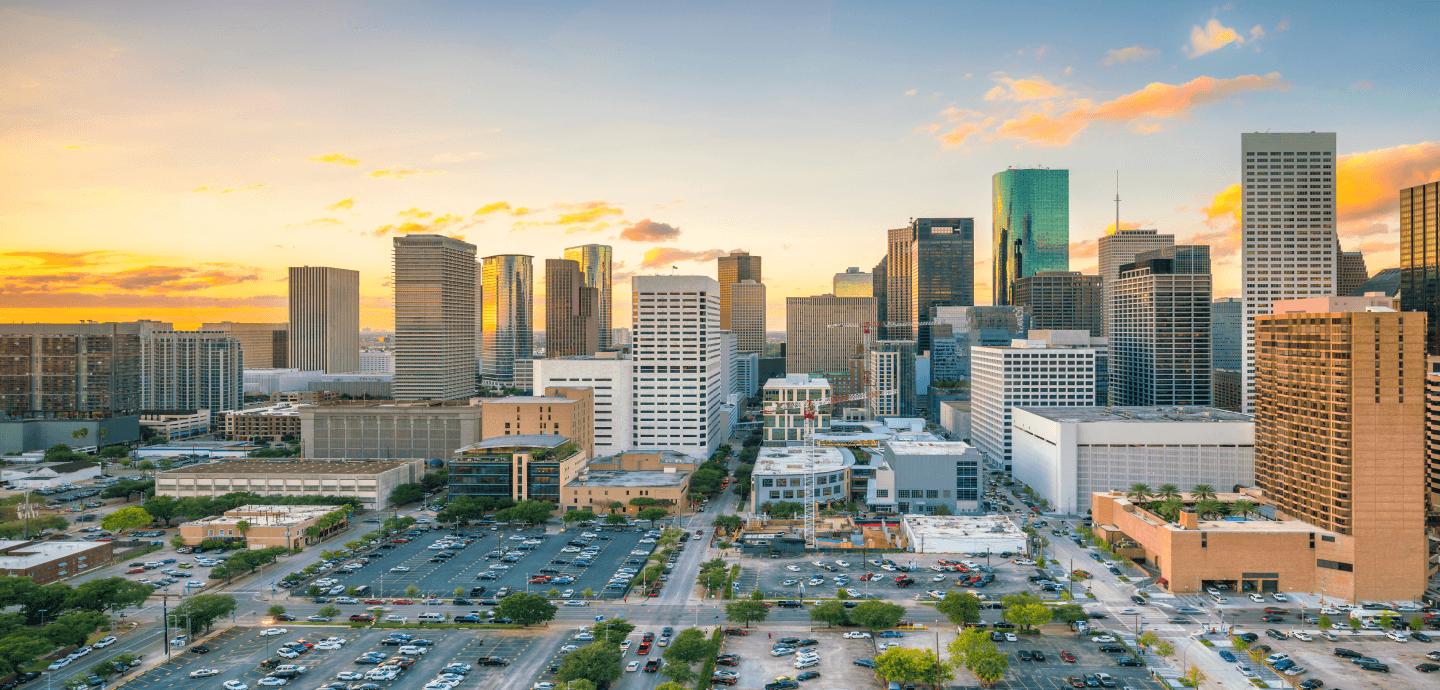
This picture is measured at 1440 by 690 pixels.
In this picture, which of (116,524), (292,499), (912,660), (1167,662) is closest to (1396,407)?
(1167,662)

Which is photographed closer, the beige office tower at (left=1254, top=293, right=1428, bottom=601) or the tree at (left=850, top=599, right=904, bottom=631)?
the tree at (left=850, top=599, right=904, bottom=631)

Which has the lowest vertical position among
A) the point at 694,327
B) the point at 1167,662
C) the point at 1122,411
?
the point at 1167,662

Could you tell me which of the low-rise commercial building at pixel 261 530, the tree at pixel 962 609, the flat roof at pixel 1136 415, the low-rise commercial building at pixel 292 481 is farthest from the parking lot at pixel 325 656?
the flat roof at pixel 1136 415

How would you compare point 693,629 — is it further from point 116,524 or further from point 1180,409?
point 1180,409

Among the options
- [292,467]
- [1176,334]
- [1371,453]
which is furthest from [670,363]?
[1176,334]

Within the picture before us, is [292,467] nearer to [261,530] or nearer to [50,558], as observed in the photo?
[261,530]

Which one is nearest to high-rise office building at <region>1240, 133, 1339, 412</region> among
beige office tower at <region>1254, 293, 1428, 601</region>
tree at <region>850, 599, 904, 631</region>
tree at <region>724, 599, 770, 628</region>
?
beige office tower at <region>1254, 293, 1428, 601</region>

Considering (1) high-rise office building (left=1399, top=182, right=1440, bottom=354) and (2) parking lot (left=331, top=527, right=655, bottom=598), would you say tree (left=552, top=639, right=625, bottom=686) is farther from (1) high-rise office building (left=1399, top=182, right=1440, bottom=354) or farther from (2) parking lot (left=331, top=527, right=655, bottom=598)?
(1) high-rise office building (left=1399, top=182, right=1440, bottom=354)
